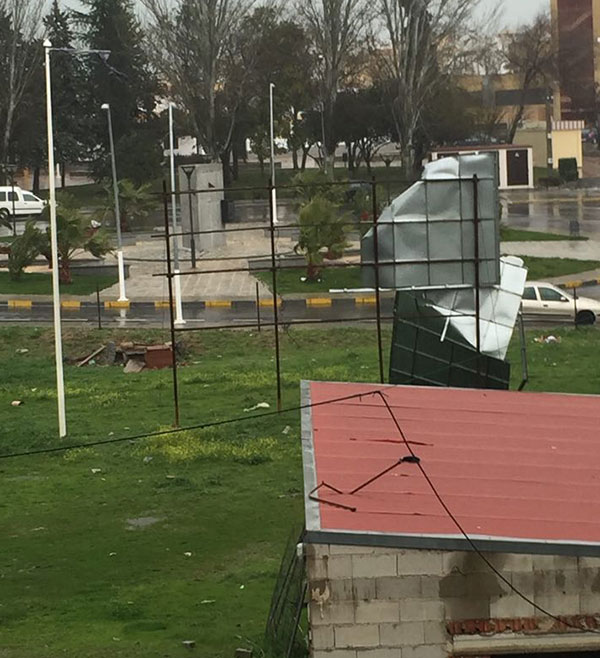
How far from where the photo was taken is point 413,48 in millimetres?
68625

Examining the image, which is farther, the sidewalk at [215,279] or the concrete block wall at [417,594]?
the sidewalk at [215,279]

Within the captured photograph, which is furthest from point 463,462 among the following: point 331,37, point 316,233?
point 331,37

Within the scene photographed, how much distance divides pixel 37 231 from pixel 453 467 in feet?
99.5

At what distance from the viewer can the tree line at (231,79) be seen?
68750 millimetres

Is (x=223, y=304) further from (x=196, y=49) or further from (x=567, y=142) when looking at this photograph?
(x=567, y=142)

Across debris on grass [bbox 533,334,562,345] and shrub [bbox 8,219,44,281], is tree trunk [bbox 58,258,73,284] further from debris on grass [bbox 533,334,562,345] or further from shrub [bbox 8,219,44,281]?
debris on grass [bbox 533,334,562,345]

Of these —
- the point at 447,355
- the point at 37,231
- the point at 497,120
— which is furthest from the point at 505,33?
the point at 447,355

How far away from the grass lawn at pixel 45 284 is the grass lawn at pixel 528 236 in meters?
15.2

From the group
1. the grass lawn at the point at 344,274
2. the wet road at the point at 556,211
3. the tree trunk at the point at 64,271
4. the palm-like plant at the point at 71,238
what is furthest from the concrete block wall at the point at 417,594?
the wet road at the point at 556,211

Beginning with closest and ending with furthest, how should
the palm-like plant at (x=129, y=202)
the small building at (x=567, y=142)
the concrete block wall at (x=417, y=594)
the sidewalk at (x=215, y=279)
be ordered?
1. the concrete block wall at (x=417, y=594)
2. the sidewalk at (x=215, y=279)
3. the palm-like plant at (x=129, y=202)
4. the small building at (x=567, y=142)

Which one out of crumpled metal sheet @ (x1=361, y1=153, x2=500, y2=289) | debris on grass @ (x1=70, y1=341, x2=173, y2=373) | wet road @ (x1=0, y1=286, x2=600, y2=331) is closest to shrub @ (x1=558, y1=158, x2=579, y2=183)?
wet road @ (x1=0, y1=286, x2=600, y2=331)

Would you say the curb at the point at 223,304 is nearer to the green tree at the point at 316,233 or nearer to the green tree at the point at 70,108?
the green tree at the point at 316,233

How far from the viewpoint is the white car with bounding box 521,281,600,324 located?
34094 mm

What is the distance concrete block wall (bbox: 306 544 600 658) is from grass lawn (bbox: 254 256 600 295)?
94.8 ft
